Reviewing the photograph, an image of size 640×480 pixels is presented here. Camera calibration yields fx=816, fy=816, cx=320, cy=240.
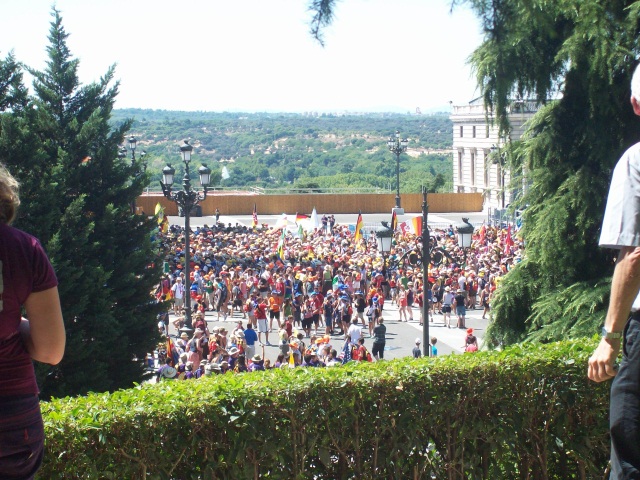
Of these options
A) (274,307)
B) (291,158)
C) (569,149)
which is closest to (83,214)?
(569,149)

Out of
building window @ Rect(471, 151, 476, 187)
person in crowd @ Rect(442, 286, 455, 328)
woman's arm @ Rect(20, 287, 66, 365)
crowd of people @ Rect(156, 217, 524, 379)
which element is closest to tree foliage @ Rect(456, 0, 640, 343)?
crowd of people @ Rect(156, 217, 524, 379)

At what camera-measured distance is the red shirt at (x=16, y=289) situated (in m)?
2.76

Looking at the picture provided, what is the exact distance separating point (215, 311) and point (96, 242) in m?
13.2

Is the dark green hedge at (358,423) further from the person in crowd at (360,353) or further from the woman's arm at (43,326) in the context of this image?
the person in crowd at (360,353)

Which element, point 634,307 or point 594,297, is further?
point 594,297

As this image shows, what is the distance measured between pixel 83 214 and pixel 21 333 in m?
12.4

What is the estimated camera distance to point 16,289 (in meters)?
2.77

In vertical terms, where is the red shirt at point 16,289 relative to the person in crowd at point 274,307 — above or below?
above

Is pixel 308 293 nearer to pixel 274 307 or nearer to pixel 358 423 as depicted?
pixel 274 307

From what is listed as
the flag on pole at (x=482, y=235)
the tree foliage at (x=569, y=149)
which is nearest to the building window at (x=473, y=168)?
the flag on pole at (x=482, y=235)

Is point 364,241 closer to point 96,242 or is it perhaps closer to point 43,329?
point 96,242

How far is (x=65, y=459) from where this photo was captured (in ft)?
15.6

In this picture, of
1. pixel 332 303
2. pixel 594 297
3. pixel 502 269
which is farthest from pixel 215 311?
pixel 594 297

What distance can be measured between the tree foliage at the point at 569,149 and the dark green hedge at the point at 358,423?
4622 mm
